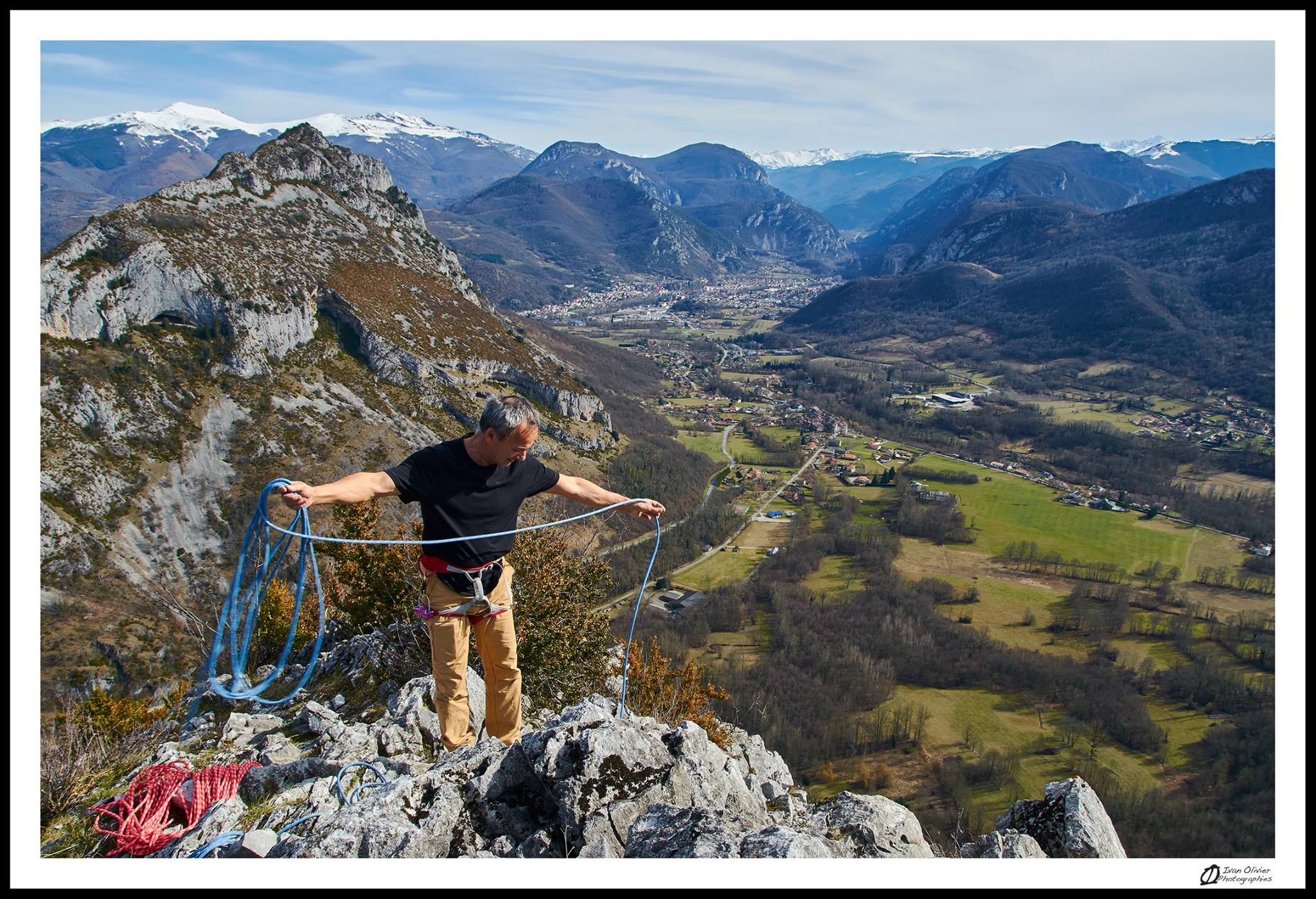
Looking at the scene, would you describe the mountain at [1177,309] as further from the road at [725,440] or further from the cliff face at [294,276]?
the cliff face at [294,276]

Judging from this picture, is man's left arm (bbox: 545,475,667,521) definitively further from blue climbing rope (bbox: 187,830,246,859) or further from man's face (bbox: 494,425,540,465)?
blue climbing rope (bbox: 187,830,246,859)

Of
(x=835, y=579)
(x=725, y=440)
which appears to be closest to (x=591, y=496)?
(x=835, y=579)

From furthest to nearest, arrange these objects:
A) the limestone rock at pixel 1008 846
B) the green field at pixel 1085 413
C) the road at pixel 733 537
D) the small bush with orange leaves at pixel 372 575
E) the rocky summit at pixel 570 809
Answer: the green field at pixel 1085 413 → the road at pixel 733 537 → the small bush with orange leaves at pixel 372 575 → the limestone rock at pixel 1008 846 → the rocky summit at pixel 570 809

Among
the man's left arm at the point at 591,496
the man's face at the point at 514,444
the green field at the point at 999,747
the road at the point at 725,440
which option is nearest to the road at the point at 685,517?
the road at the point at 725,440

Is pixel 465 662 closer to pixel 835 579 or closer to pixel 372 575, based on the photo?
pixel 372 575

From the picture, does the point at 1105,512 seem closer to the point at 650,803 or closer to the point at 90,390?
the point at 650,803
